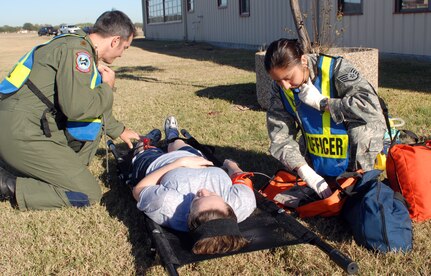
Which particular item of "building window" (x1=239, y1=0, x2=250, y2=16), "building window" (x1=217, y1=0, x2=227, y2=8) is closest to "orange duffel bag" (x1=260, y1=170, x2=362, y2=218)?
"building window" (x1=239, y1=0, x2=250, y2=16)

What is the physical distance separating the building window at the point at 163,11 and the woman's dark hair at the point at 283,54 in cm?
2423

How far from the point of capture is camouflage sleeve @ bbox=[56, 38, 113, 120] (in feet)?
11.5

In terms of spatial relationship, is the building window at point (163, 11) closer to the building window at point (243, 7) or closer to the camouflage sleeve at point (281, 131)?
the building window at point (243, 7)

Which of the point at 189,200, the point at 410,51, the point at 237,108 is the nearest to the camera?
the point at 189,200

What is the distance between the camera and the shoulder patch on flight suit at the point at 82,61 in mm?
3500

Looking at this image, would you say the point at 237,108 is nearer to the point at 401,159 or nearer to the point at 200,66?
the point at 401,159

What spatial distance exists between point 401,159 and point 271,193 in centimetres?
100

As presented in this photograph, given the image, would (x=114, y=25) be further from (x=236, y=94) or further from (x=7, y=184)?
(x=236, y=94)

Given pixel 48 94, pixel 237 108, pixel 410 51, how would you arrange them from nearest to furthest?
pixel 48 94 → pixel 237 108 → pixel 410 51

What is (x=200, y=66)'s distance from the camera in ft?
45.6

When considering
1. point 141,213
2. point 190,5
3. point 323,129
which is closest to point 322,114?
point 323,129

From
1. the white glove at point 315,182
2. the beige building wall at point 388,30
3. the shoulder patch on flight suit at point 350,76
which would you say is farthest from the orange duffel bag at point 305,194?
the beige building wall at point 388,30

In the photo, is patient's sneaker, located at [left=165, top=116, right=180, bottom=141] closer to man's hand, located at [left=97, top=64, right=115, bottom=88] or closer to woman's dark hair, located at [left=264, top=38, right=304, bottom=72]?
man's hand, located at [left=97, top=64, right=115, bottom=88]

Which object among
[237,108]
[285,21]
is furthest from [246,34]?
[237,108]
